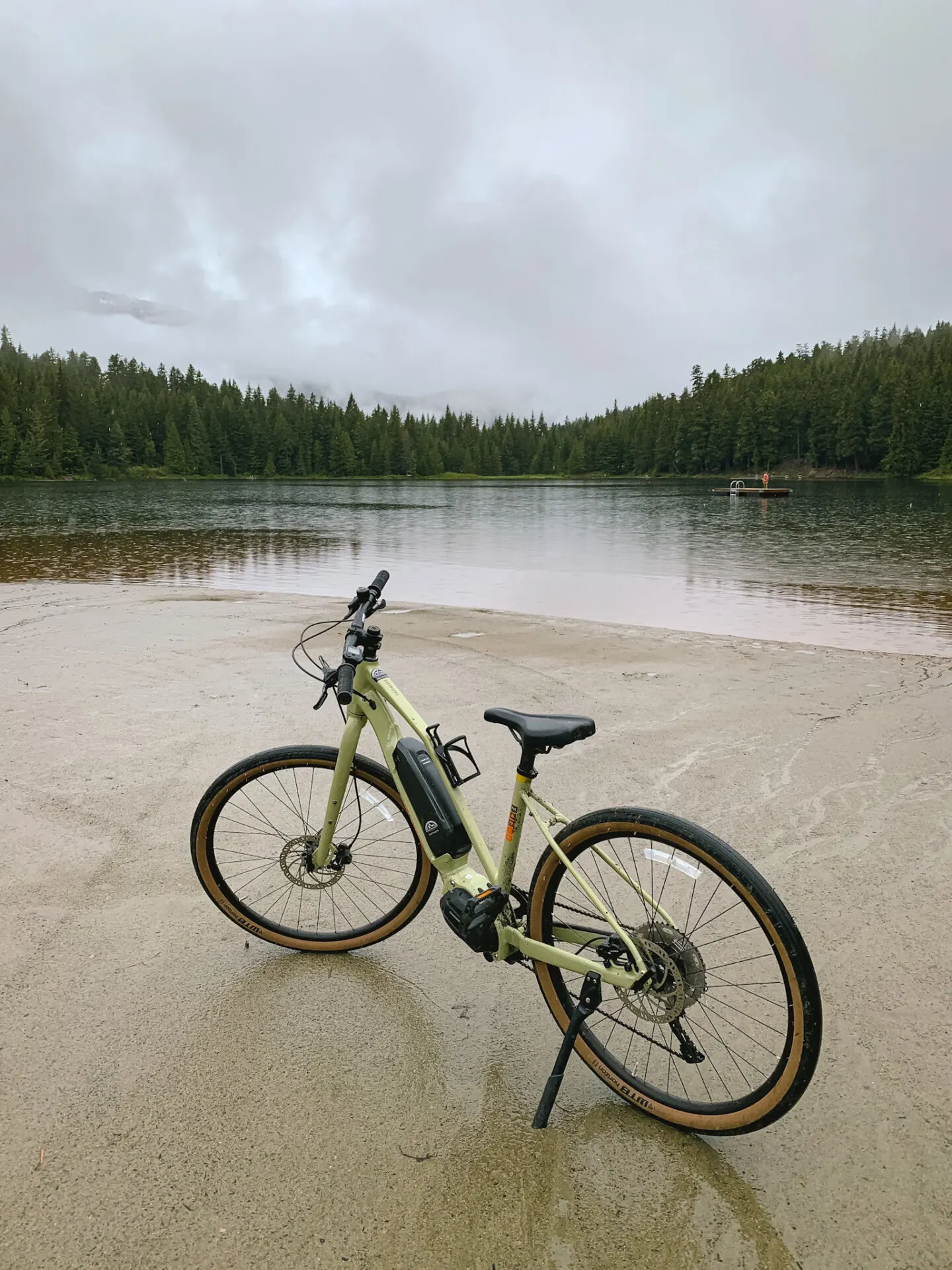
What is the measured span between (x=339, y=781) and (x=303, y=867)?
552mm

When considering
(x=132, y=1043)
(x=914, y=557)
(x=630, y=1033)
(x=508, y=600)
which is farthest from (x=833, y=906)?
(x=914, y=557)

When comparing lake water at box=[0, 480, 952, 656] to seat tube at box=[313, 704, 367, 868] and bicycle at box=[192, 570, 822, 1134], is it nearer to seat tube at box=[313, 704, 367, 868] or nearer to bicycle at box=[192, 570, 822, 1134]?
bicycle at box=[192, 570, 822, 1134]

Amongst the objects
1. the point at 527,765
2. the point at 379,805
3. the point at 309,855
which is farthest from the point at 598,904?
the point at 309,855

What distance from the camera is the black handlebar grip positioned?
2752mm

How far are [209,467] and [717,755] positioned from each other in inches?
6388

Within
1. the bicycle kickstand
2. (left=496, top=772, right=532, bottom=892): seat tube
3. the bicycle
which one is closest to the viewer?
the bicycle

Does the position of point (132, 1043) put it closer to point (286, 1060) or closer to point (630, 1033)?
point (286, 1060)

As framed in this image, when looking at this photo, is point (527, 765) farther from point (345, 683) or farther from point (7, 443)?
point (7, 443)

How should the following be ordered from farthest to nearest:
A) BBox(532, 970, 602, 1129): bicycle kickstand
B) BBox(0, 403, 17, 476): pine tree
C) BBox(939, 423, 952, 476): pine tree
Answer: BBox(0, 403, 17, 476): pine tree < BBox(939, 423, 952, 476): pine tree < BBox(532, 970, 602, 1129): bicycle kickstand

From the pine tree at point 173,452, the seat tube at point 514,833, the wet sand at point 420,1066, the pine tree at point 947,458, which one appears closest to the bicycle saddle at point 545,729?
the seat tube at point 514,833

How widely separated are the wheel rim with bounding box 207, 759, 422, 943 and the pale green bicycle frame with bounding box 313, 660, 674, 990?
0.13 meters

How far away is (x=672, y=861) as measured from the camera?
7.68 feet

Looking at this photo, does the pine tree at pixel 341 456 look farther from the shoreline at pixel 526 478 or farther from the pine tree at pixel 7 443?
the pine tree at pixel 7 443

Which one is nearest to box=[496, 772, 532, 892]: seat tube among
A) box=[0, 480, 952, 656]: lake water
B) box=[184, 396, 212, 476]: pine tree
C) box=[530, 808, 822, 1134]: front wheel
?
box=[530, 808, 822, 1134]: front wheel
